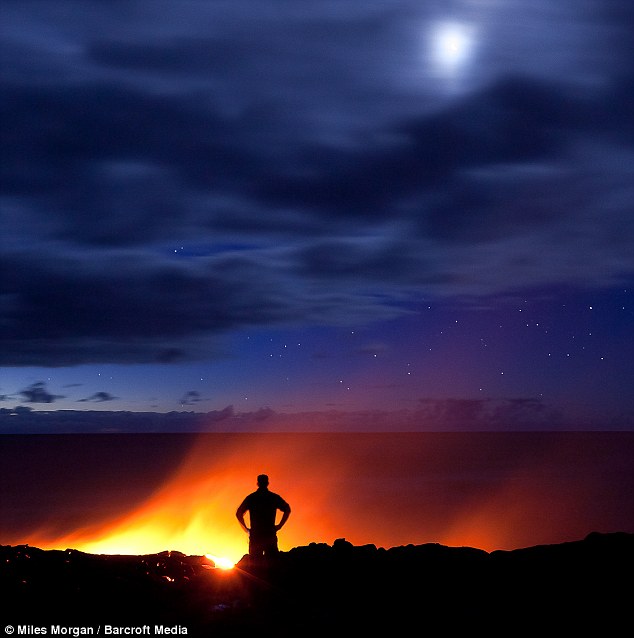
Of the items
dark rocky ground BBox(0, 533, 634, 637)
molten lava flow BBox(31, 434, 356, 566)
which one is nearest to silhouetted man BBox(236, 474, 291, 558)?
dark rocky ground BBox(0, 533, 634, 637)

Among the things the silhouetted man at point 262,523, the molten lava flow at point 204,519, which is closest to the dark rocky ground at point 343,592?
the silhouetted man at point 262,523

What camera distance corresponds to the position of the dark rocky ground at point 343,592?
1213cm

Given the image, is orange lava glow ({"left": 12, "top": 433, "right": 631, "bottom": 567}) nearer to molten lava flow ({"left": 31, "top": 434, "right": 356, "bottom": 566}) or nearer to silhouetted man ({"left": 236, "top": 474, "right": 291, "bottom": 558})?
molten lava flow ({"left": 31, "top": 434, "right": 356, "bottom": 566})

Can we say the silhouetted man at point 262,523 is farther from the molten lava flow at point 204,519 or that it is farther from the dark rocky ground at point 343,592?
the molten lava flow at point 204,519

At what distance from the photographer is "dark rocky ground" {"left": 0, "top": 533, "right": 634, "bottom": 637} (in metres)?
12.1

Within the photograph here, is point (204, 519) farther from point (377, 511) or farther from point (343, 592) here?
point (343, 592)

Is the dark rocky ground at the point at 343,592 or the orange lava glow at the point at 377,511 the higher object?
the orange lava glow at the point at 377,511

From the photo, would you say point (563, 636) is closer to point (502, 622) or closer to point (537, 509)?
point (502, 622)

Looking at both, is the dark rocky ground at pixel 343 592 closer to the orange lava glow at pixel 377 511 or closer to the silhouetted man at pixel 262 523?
the silhouetted man at pixel 262 523

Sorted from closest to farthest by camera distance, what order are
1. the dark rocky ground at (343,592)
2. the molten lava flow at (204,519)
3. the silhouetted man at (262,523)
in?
the dark rocky ground at (343,592) < the silhouetted man at (262,523) < the molten lava flow at (204,519)

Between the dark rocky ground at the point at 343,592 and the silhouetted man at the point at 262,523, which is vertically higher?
the silhouetted man at the point at 262,523

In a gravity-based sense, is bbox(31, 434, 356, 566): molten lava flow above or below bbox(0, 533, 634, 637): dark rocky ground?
above

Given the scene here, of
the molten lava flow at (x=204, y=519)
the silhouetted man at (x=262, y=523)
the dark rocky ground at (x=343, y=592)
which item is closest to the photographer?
the dark rocky ground at (x=343, y=592)

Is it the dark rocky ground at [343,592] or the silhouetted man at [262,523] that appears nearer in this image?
the dark rocky ground at [343,592]
